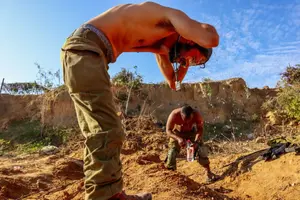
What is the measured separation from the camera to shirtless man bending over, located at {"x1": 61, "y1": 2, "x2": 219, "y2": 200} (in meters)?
1.83

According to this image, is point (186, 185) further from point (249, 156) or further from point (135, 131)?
point (135, 131)

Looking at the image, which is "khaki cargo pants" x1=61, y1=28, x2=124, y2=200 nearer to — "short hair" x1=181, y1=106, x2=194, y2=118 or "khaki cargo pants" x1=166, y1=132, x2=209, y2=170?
"khaki cargo pants" x1=166, y1=132, x2=209, y2=170

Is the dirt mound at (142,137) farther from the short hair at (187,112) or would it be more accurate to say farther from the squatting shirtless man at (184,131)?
the short hair at (187,112)

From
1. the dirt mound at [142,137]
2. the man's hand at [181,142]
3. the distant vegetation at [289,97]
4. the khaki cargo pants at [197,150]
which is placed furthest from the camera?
the distant vegetation at [289,97]

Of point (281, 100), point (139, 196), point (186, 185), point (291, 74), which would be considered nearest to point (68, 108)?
point (281, 100)

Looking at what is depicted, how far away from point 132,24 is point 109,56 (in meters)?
0.29

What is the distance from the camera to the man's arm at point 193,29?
2136 millimetres

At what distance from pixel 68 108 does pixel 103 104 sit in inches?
537

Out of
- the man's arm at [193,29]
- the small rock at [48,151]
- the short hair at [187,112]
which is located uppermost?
the man's arm at [193,29]

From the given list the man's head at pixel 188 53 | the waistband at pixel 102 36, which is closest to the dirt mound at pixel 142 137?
the man's head at pixel 188 53

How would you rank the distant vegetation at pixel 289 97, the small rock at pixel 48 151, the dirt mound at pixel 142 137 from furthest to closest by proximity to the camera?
the distant vegetation at pixel 289 97 < the small rock at pixel 48 151 < the dirt mound at pixel 142 137

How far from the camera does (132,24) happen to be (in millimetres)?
2229

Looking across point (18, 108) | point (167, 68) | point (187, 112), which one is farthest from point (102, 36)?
point (18, 108)

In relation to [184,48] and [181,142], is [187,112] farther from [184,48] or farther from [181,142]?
[184,48]
